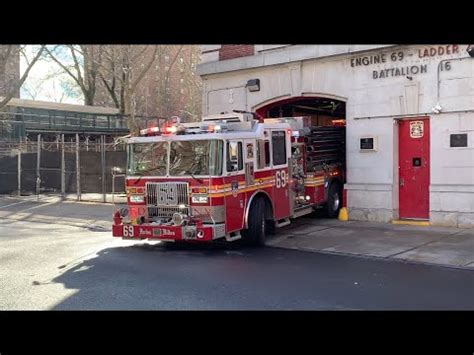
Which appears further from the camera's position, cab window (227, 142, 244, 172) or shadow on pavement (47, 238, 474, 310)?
cab window (227, 142, 244, 172)

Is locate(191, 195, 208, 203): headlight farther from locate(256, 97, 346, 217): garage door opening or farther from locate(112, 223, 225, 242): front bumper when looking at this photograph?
locate(256, 97, 346, 217): garage door opening

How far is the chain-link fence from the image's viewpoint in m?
22.7

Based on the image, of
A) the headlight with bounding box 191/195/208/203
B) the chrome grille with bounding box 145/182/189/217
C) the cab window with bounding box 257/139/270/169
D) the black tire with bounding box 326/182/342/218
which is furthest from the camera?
the black tire with bounding box 326/182/342/218

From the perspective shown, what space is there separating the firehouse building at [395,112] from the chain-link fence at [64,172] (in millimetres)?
8415

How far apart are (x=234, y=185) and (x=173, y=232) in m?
1.55

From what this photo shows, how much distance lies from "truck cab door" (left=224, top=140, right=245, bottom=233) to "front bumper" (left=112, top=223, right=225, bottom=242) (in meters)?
0.37

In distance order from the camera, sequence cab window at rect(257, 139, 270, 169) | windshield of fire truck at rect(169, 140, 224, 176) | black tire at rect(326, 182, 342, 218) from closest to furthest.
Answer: windshield of fire truck at rect(169, 140, 224, 176) < cab window at rect(257, 139, 270, 169) < black tire at rect(326, 182, 342, 218)

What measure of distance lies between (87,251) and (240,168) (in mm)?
3622

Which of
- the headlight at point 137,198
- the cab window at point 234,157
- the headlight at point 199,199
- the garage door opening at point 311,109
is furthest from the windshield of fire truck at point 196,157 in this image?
the garage door opening at point 311,109

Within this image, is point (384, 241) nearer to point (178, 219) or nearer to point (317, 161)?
point (317, 161)

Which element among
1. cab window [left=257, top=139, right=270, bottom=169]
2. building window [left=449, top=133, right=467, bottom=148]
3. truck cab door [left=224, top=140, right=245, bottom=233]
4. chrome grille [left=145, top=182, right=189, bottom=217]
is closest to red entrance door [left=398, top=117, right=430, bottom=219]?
building window [left=449, top=133, right=467, bottom=148]

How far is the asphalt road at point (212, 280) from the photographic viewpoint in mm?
7051
